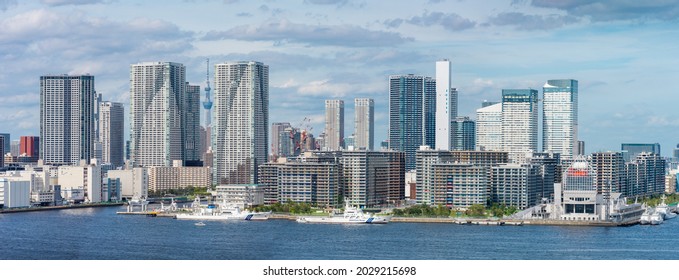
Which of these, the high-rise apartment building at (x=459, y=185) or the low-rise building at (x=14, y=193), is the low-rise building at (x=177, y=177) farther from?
the high-rise apartment building at (x=459, y=185)

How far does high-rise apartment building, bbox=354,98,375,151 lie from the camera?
127ft

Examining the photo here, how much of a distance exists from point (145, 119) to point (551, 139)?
1369cm

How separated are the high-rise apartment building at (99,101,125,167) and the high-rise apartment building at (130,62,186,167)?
4.34 ft

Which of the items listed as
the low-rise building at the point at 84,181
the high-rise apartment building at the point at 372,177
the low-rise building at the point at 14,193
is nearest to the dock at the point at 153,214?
the low-rise building at the point at 14,193

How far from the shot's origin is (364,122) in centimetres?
3938

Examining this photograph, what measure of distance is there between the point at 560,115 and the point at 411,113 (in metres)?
6.20

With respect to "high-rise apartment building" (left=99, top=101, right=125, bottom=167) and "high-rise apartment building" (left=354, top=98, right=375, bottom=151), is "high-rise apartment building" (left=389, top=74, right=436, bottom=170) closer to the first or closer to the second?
"high-rise apartment building" (left=354, top=98, right=375, bottom=151)

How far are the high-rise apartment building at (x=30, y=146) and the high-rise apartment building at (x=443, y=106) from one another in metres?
13.3

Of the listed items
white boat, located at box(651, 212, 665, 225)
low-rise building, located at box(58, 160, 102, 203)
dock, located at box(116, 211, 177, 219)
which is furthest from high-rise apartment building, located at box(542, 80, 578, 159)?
dock, located at box(116, 211, 177, 219)

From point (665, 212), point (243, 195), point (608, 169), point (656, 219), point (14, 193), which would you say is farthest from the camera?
point (608, 169)

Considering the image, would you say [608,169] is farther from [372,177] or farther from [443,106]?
[443,106]

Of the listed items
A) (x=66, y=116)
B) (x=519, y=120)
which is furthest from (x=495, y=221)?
(x=66, y=116)

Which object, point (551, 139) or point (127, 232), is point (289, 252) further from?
point (551, 139)

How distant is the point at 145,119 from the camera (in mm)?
41594
